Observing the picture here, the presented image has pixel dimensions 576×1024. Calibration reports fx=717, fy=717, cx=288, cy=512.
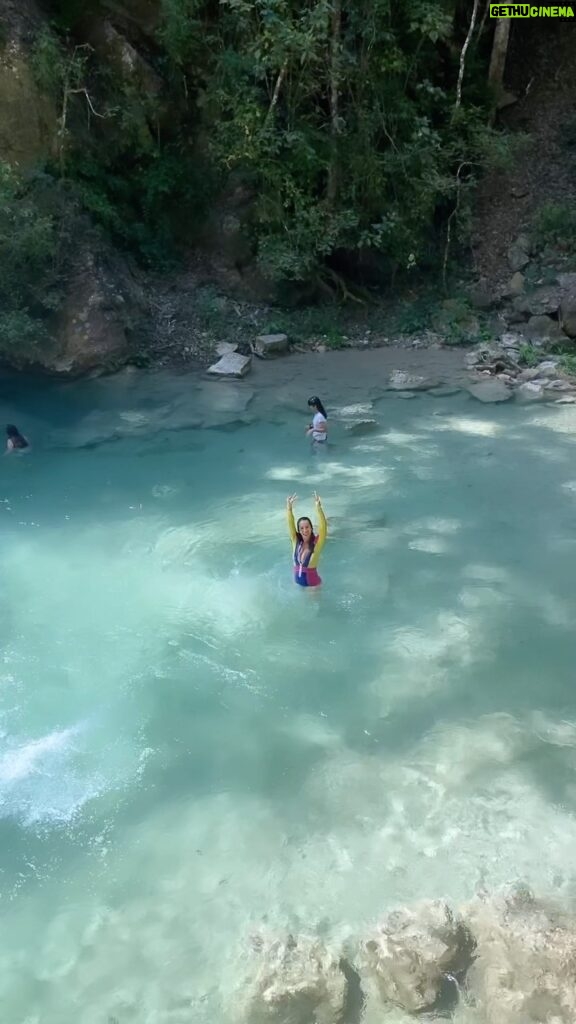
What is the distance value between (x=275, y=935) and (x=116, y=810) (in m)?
1.50

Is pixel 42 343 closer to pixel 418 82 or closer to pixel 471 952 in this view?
pixel 418 82

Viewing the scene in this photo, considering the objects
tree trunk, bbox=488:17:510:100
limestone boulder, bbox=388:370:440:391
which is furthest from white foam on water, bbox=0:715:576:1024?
tree trunk, bbox=488:17:510:100

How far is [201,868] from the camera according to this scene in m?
4.63

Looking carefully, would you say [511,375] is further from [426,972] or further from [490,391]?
[426,972]

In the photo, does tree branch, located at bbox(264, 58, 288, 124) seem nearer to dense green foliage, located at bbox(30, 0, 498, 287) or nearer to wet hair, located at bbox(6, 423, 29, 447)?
dense green foliage, located at bbox(30, 0, 498, 287)

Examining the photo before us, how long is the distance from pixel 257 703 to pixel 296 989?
2.44 metres

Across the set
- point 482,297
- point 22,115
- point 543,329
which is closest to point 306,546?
point 543,329

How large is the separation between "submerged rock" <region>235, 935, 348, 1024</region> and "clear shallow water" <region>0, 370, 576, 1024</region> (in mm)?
192

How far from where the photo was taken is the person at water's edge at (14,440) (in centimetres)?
1016

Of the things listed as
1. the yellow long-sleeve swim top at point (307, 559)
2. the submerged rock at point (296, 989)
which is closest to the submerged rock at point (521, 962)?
the submerged rock at point (296, 989)

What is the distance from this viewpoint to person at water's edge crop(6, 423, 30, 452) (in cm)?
1016

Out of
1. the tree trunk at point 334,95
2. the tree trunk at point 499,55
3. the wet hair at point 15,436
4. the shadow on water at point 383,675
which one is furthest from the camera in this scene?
the tree trunk at point 499,55

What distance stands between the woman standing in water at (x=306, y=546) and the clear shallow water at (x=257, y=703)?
20cm

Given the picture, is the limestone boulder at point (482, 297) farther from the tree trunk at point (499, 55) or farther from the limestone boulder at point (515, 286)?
the tree trunk at point (499, 55)
